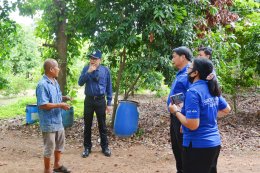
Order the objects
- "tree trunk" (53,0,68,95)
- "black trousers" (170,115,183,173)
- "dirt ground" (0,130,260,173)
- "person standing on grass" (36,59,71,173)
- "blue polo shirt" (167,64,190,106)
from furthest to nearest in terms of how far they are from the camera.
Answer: "tree trunk" (53,0,68,95), "dirt ground" (0,130,260,173), "person standing on grass" (36,59,71,173), "black trousers" (170,115,183,173), "blue polo shirt" (167,64,190,106)

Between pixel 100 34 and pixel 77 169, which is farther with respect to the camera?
pixel 100 34

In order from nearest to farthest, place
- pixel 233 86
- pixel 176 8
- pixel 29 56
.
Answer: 1. pixel 176 8
2. pixel 233 86
3. pixel 29 56

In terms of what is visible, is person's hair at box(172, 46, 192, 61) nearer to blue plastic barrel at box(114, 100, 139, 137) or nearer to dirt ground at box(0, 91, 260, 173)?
dirt ground at box(0, 91, 260, 173)

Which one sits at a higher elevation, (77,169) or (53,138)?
(53,138)

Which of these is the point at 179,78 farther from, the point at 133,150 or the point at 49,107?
the point at 133,150

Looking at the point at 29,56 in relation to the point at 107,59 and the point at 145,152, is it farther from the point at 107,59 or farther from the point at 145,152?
the point at 145,152

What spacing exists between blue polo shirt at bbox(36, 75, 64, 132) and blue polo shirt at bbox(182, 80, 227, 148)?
216 cm

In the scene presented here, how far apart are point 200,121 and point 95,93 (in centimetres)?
300

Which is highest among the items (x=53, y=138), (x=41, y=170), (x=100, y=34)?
(x=100, y=34)

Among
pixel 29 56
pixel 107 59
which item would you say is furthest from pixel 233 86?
pixel 29 56

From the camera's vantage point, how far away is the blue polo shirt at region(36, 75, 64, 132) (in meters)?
4.39

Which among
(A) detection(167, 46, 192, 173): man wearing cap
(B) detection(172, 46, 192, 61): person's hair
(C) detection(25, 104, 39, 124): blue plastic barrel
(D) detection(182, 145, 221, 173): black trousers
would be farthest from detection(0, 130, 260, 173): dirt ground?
(D) detection(182, 145, 221, 173): black trousers

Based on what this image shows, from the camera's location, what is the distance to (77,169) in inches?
202

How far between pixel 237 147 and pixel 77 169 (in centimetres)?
Answer: 316
